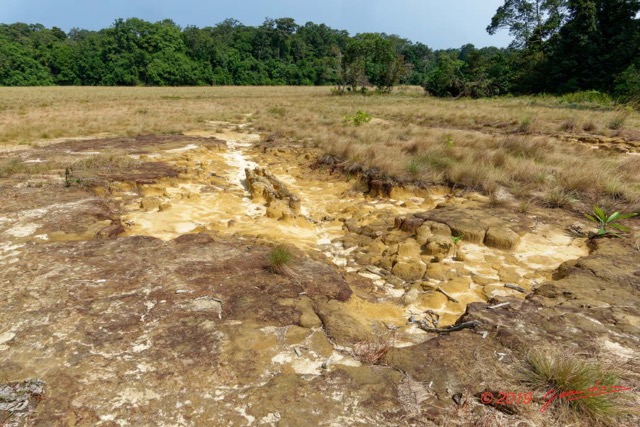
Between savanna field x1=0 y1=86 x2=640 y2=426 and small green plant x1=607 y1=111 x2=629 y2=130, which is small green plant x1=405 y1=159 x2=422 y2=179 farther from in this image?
small green plant x1=607 y1=111 x2=629 y2=130

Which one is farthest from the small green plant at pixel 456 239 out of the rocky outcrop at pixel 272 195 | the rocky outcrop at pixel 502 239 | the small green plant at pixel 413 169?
the small green plant at pixel 413 169

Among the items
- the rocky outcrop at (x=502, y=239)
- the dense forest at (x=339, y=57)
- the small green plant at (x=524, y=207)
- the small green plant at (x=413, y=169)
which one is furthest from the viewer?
the dense forest at (x=339, y=57)

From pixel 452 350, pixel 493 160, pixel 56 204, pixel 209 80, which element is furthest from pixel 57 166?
pixel 209 80

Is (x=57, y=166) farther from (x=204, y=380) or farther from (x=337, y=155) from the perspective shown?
(x=204, y=380)

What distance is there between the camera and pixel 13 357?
221 cm

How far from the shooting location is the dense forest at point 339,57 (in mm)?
22781

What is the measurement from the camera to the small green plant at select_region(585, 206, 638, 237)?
14.1ft

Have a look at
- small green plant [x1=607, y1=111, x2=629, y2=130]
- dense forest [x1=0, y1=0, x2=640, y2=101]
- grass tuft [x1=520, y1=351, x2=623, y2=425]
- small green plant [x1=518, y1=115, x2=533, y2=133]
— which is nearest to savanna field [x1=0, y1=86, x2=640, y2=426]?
grass tuft [x1=520, y1=351, x2=623, y2=425]

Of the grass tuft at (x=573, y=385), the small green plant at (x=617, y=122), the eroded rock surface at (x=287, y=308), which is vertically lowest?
the eroded rock surface at (x=287, y=308)

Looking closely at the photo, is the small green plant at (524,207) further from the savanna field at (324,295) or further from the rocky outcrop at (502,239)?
the rocky outcrop at (502,239)

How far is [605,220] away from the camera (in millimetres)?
4527

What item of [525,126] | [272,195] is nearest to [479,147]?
[525,126]

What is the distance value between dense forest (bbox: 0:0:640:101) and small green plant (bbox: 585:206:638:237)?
14578 mm

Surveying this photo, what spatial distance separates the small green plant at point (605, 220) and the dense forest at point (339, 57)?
1458cm
